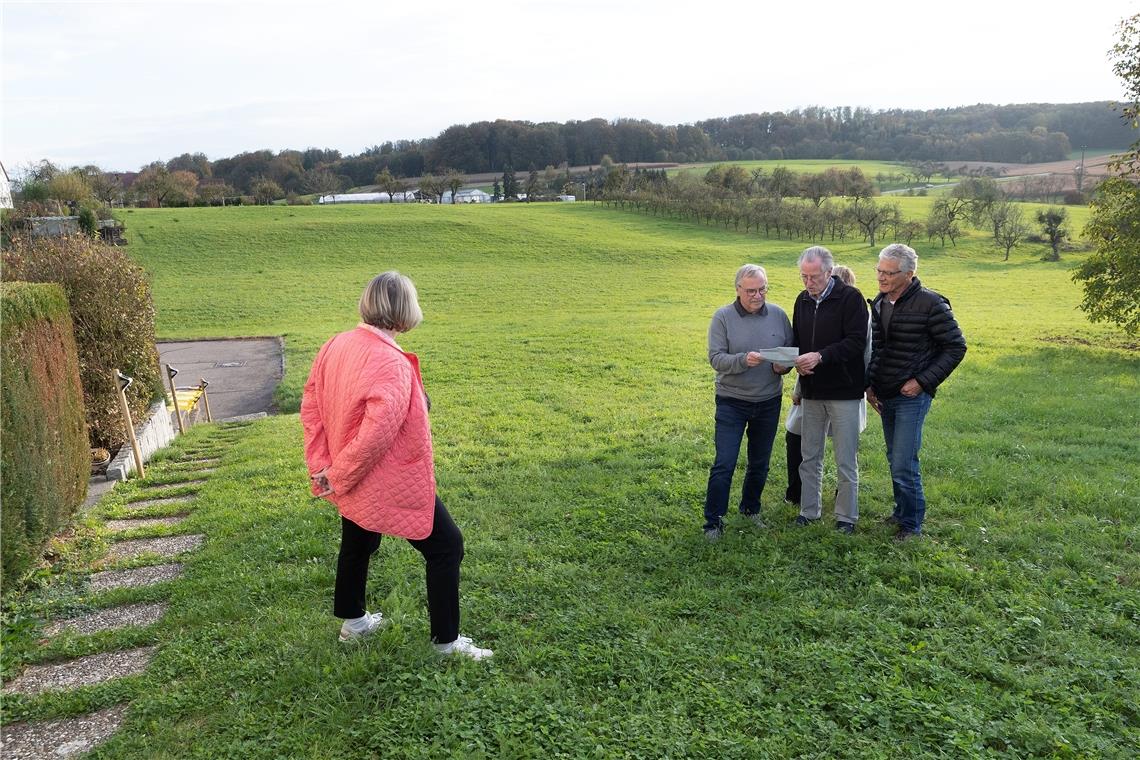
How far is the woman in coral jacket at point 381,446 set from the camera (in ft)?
11.6

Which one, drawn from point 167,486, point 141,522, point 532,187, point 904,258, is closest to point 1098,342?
point 904,258

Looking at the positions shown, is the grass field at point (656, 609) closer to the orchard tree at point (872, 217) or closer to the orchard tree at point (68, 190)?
the orchard tree at point (872, 217)

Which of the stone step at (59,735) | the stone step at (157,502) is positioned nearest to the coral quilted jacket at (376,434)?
the stone step at (59,735)

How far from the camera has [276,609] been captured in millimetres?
4531

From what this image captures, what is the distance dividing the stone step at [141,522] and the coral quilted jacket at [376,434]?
12.0 ft

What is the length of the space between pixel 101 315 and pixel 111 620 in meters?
5.96

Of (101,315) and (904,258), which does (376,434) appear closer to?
(904,258)

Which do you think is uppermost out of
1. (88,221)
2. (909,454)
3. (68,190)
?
(68,190)

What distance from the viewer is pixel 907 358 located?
5.40 metres

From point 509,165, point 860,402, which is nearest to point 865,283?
point 860,402

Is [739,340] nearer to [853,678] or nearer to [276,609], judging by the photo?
[853,678]

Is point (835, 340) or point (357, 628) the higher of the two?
point (835, 340)

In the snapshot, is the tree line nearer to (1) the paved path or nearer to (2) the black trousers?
(1) the paved path

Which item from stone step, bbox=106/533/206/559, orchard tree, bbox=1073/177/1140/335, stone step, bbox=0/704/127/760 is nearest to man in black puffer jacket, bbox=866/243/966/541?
stone step, bbox=0/704/127/760
